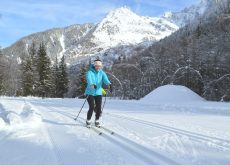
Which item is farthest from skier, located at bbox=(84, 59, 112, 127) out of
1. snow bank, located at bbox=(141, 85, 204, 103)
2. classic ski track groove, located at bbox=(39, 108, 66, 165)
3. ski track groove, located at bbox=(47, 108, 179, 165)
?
snow bank, located at bbox=(141, 85, 204, 103)

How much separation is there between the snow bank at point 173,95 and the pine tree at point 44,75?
114 ft

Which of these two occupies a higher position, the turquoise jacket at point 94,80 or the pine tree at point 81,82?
the pine tree at point 81,82

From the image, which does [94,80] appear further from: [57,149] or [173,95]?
[173,95]

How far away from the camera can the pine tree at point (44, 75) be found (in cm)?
5594

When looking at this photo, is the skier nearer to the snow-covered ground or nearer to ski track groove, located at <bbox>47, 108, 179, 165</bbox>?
the snow-covered ground

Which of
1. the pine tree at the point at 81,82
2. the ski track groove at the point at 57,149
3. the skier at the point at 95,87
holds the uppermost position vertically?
the pine tree at the point at 81,82

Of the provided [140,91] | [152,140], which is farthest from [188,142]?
[140,91]

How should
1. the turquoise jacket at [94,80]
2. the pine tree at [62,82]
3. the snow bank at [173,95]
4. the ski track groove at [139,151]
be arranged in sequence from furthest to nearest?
the pine tree at [62,82] < the snow bank at [173,95] < the turquoise jacket at [94,80] < the ski track groove at [139,151]

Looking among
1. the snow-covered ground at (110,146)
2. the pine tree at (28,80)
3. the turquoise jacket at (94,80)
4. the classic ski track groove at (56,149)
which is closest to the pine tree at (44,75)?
the pine tree at (28,80)

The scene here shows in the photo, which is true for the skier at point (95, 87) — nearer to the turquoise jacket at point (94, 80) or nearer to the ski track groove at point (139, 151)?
the turquoise jacket at point (94, 80)

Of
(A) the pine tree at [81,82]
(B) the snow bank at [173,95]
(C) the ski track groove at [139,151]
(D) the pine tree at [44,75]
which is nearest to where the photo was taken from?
(C) the ski track groove at [139,151]

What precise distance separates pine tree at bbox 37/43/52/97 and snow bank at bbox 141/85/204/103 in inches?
1373

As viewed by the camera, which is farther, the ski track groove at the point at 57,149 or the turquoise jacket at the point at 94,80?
the turquoise jacket at the point at 94,80

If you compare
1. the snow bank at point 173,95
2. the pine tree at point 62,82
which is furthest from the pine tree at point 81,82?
the snow bank at point 173,95
